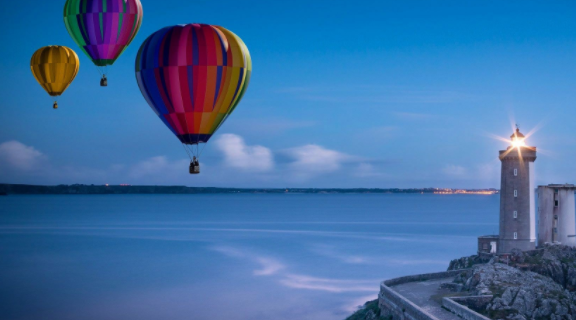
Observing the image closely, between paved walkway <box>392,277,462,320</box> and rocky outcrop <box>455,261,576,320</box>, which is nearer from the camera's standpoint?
rocky outcrop <box>455,261,576,320</box>

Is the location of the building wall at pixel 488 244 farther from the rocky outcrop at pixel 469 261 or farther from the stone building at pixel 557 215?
the stone building at pixel 557 215

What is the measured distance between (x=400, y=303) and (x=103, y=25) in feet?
64.3

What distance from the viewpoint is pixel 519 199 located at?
111 feet

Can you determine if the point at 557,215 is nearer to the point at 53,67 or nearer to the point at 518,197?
the point at 518,197

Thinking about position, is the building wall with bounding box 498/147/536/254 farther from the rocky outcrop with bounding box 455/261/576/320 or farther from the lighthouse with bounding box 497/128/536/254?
the rocky outcrop with bounding box 455/261/576/320

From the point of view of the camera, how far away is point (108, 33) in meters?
32.7

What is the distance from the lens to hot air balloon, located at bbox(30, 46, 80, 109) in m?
38.7

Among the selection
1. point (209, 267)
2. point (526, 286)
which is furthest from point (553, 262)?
point (209, 267)

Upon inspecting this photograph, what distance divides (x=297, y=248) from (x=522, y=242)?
39.4 m

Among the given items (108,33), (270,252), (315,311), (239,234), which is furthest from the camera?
(239,234)

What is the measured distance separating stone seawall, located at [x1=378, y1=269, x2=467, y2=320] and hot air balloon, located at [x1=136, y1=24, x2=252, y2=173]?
33.7ft

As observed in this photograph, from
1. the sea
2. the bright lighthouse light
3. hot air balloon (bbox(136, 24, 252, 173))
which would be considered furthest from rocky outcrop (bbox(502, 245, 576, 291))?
hot air balloon (bbox(136, 24, 252, 173))

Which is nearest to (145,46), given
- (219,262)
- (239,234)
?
(219,262)

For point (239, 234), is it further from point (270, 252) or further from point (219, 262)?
point (219, 262)
